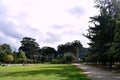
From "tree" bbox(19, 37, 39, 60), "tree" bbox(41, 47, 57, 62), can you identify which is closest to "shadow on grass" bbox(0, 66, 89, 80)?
"tree" bbox(19, 37, 39, 60)

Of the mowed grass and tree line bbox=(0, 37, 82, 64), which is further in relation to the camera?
tree line bbox=(0, 37, 82, 64)

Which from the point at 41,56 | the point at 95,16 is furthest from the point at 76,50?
the point at 95,16

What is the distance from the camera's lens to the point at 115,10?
47.1 m

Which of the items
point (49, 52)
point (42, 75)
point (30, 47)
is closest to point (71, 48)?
point (49, 52)

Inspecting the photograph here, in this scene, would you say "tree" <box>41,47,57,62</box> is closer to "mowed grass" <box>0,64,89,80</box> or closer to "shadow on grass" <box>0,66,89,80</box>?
"mowed grass" <box>0,64,89,80</box>

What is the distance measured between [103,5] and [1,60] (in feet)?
283

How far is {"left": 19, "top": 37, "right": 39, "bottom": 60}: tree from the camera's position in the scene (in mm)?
165625

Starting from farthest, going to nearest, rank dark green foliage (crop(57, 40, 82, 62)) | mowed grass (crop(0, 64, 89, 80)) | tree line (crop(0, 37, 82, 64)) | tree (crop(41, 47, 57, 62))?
dark green foliage (crop(57, 40, 82, 62)) → tree (crop(41, 47, 57, 62)) → tree line (crop(0, 37, 82, 64)) → mowed grass (crop(0, 64, 89, 80))

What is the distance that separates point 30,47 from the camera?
168 meters

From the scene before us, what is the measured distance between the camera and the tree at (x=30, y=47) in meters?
166

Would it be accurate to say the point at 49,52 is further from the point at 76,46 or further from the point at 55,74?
the point at 55,74

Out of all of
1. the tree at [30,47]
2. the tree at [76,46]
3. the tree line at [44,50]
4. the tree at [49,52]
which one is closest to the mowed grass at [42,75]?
the tree line at [44,50]

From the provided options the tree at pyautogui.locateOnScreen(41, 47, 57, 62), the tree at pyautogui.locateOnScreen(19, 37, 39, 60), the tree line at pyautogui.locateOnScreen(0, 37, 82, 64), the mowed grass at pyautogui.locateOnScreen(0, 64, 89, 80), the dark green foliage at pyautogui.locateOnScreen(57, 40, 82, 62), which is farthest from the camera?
the dark green foliage at pyautogui.locateOnScreen(57, 40, 82, 62)

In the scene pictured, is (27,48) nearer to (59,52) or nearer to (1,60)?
(59,52)
